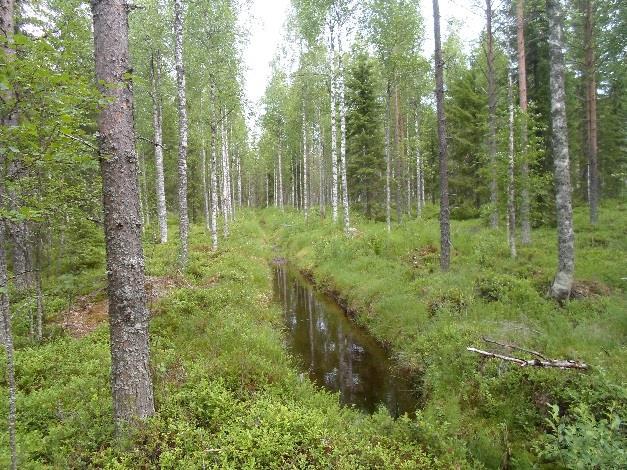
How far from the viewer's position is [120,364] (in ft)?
15.0

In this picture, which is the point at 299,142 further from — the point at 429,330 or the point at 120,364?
the point at 120,364

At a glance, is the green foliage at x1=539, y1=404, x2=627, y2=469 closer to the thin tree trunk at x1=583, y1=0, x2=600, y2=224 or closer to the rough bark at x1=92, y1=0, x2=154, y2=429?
the rough bark at x1=92, y1=0, x2=154, y2=429

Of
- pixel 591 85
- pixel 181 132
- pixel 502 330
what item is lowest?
pixel 502 330

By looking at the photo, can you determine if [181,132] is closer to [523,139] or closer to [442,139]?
[442,139]

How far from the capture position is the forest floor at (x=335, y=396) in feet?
15.3

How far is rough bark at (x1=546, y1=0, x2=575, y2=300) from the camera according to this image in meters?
8.81

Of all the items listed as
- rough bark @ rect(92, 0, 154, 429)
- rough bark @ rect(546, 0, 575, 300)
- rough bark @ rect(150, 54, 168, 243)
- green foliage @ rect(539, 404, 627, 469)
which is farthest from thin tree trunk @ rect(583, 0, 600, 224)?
rough bark @ rect(150, 54, 168, 243)

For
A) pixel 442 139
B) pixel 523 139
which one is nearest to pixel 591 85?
pixel 523 139

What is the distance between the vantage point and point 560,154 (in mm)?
8945

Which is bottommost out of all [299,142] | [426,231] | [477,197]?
[426,231]

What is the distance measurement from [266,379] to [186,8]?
19158 mm

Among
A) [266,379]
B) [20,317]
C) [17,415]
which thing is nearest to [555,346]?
[266,379]

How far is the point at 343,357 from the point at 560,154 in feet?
24.3

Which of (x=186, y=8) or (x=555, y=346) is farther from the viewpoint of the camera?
(x=186, y=8)
